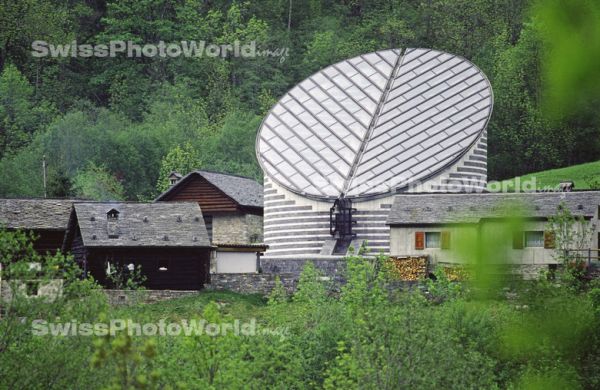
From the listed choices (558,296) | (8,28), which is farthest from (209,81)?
(558,296)

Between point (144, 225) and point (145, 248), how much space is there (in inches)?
56.3

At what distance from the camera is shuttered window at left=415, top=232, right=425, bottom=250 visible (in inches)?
1948

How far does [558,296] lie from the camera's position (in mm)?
19984

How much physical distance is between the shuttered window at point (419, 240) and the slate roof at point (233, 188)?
16.4m

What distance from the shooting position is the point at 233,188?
6588cm

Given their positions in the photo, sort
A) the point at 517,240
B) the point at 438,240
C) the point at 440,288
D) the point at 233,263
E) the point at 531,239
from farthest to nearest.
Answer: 1. the point at 233,263
2. the point at 438,240
3. the point at 440,288
4. the point at 531,239
5. the point at 517,240

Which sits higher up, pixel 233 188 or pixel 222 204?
pixel 233 188

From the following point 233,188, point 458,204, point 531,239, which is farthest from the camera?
point 233,188

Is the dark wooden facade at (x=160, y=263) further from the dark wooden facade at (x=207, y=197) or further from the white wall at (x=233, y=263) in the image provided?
the dark wooden facade at (x=207, y=197)

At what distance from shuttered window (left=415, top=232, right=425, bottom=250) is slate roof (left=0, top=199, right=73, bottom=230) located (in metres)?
14.0

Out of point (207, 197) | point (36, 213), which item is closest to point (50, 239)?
point (36, 213)

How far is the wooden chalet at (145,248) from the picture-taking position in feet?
161

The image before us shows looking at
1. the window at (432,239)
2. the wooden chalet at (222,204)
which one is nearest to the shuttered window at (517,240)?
the window at (432,239)

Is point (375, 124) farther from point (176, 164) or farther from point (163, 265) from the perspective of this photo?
point (176, 164)
